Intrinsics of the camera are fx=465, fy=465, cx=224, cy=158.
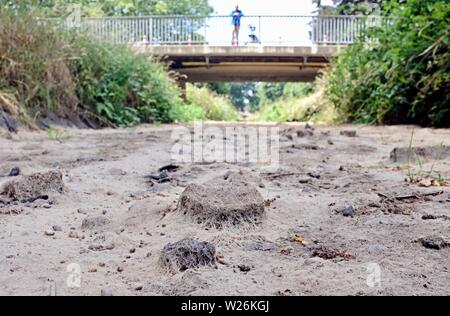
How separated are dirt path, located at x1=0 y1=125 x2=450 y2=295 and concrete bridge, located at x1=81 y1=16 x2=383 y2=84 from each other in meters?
10.8

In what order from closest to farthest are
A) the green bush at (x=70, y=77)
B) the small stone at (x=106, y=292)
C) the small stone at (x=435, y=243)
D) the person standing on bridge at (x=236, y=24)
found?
the small stone at (x=106, y=292) < the small stone at (x=435, y=243) < the green bush at (x=70, y=77) < the person standing on bridge at (x=236, y=24)

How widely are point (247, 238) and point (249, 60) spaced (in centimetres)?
1312

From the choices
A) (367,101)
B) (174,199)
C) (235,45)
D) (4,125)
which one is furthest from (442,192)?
(235,45)

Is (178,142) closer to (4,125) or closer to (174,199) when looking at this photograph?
(4,125)

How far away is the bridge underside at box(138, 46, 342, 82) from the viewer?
530 inches

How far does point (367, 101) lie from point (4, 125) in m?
4.95

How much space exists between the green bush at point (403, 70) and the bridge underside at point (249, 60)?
5642 mm

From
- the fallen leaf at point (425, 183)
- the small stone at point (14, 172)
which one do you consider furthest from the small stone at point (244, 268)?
the small stone at point (14, 172)

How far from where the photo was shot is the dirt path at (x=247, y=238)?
0.99 meters

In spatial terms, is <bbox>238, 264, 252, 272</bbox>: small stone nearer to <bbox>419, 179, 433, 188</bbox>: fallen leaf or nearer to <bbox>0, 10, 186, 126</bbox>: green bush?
<bbox>419, 179, 433, 188</bbox>: fallen leaf

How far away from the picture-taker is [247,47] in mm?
13406

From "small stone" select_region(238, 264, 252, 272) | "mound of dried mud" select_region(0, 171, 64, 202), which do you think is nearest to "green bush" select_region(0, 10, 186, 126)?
"mound of dried mud" select_region(0, 171, 64, 202)

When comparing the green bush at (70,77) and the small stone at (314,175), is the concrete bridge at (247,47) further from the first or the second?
the small stone at (314,175)

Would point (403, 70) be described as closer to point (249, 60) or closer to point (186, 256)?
point (186, 256)
